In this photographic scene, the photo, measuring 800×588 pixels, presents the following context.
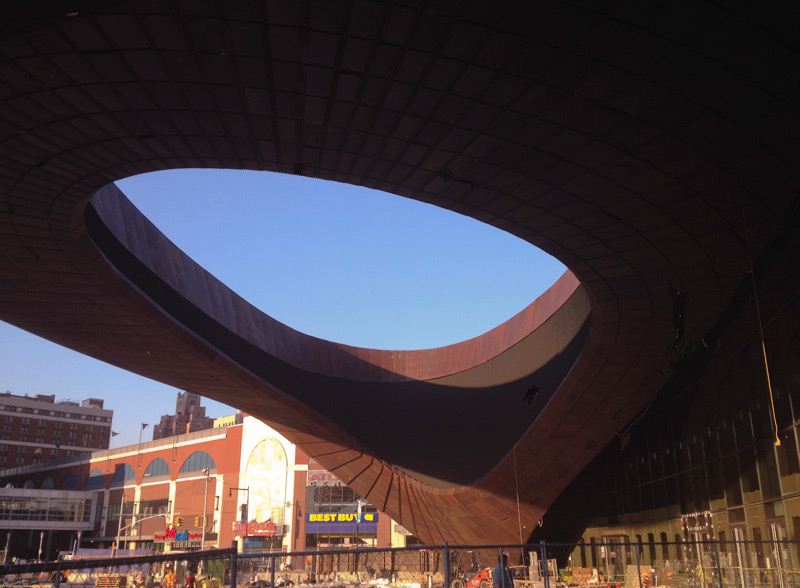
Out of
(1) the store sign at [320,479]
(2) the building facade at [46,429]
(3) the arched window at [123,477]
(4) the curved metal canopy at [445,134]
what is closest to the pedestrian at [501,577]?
(4) the curved metal canopy at [445,134]

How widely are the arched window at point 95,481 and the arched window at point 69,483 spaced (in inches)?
99.3

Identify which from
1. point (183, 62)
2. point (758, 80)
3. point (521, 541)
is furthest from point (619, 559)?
point (183, 62)

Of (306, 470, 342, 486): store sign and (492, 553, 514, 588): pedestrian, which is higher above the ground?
(306, 470, 342, 486): store sign

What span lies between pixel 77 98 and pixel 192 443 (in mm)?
73096

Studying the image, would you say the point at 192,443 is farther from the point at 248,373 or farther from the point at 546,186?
the point at 546,186

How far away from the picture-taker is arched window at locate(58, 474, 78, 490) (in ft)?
312

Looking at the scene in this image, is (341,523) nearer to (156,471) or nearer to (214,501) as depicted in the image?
(214,501)

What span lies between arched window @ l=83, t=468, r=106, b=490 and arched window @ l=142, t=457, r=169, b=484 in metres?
10.2

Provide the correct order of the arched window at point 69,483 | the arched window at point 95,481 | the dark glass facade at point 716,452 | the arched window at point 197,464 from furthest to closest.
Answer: the arched window at point 69,483
the arched window at point 95,481
the arched window at point 197,464
the dark glass facade at point 716,452

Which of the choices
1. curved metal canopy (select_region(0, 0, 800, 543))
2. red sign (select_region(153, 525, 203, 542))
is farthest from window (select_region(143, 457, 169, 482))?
curved metal canopy (select_region(0, 0, 800, 543))

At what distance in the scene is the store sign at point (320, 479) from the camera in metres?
70.8

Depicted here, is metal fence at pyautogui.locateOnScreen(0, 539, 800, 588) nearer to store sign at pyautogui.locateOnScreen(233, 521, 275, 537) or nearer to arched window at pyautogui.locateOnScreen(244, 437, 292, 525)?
store sign at pyautogui.locateOnScreen(233, 521, 275, 537)

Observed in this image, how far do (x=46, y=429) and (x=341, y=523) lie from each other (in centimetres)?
7608

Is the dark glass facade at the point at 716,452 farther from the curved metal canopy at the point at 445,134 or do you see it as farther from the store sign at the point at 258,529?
the store sign at the point at 258,529
